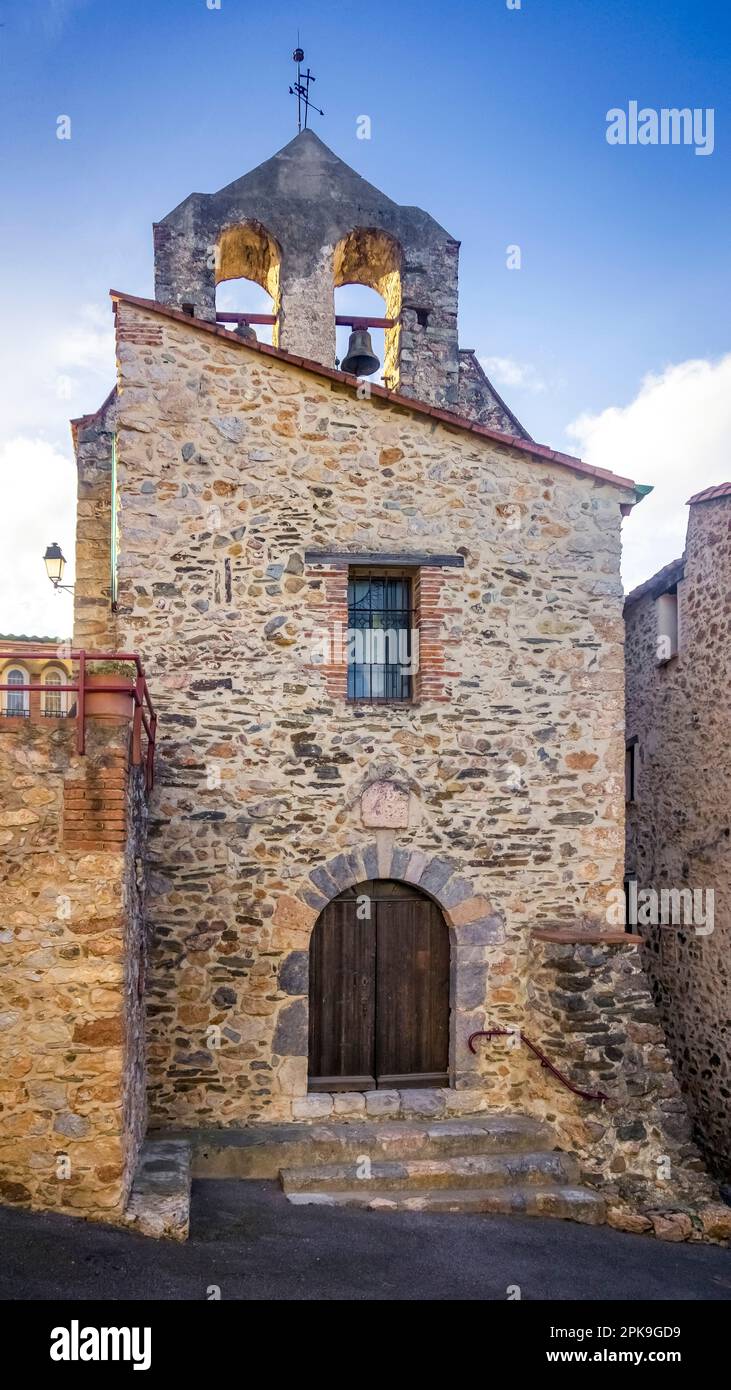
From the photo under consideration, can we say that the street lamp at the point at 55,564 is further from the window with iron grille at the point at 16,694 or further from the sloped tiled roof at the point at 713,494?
the sloped tiled roof at the point at 713,494

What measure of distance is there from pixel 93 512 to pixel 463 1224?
25.4 ft

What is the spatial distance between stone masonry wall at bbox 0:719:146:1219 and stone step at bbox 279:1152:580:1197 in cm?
193

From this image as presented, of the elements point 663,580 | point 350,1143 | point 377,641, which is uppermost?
point 663,580

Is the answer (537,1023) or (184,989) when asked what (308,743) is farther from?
(537,1023)

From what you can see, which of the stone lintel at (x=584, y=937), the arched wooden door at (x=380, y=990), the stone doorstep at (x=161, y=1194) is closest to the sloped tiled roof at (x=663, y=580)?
the stone lintel at (x=584, y=937)

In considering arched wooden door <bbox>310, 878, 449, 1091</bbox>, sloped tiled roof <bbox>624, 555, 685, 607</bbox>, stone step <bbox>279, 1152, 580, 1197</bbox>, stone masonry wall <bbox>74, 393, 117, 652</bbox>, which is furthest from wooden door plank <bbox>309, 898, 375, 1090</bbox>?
sloped tiled roof <bbox>624, 555, 685, 607</bbox>

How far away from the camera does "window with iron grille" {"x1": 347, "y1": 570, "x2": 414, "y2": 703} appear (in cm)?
841

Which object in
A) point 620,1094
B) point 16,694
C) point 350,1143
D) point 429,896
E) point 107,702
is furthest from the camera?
point 16,694

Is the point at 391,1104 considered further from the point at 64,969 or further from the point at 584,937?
the point at 64,969

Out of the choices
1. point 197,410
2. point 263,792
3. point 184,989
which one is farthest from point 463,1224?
point 197,410

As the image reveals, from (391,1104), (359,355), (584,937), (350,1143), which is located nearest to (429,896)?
(584,937)

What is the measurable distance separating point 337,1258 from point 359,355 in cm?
762

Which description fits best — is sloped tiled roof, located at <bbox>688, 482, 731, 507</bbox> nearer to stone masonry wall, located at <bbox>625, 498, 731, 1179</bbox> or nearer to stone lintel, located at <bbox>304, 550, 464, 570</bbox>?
stone masonry wall, located at <bbox>625, 498, 731, 1179</bbox>

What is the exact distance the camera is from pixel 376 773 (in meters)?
8.12
